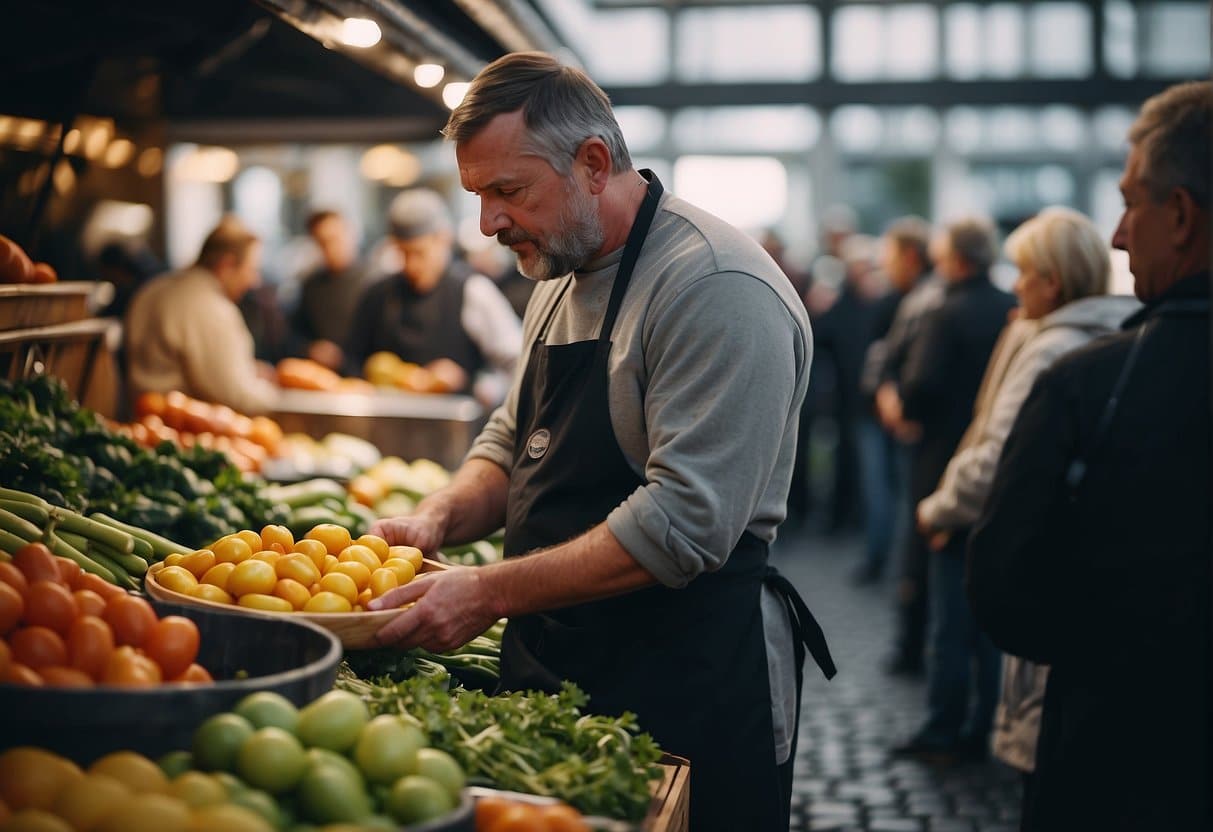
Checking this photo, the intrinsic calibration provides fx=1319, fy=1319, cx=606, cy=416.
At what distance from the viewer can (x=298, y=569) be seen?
2512mm

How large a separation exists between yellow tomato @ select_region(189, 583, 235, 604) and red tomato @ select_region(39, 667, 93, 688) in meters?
0.50

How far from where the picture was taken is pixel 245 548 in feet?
8.73

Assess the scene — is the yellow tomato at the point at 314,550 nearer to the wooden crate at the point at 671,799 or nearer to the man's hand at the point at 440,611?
the man's hand at the point at 440,611

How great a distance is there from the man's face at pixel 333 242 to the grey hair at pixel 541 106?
22.9 ft

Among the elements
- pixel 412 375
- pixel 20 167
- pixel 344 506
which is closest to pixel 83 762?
pixel 344 506

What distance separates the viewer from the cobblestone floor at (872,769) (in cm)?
484

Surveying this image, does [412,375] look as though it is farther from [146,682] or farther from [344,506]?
[146,682]

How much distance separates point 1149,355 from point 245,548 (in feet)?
5.86

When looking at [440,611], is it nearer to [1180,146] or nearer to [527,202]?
[527,202]

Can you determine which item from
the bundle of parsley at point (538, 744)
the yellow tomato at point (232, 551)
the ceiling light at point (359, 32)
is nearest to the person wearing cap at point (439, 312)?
the ceiling light at point (359, 32)

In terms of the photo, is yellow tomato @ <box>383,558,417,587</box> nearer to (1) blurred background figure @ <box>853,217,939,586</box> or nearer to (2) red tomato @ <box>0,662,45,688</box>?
(2) red tomato @ <box>0,662,45,688</box>

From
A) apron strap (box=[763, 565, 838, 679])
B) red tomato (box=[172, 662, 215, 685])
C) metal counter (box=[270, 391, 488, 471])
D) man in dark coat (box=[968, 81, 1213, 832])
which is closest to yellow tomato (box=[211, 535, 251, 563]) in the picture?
red tomato (box=[172, 662, 215, 685])

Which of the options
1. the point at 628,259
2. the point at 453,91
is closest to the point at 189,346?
the point at 453,91

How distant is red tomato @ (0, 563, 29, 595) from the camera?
211 centimetres
